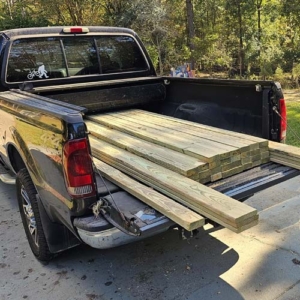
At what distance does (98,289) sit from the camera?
2760 mm

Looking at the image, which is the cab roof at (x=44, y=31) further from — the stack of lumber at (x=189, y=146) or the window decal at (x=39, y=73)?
the stack of lumber at (x=189, y=146)

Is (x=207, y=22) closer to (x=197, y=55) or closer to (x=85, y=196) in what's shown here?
(x=197, y=55)

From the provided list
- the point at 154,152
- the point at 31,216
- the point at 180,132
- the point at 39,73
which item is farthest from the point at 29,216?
the point at 39,73

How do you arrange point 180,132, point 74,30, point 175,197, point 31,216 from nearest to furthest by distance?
point 175,197 → point 31,216 → point 180,132 → point 74,30

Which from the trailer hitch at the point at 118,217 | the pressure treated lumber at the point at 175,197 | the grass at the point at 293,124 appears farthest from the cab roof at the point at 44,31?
the grass at the point at 293,124

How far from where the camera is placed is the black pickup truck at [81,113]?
7.18 feet

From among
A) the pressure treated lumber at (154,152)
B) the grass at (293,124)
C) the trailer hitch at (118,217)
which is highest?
the pressure treated lumber at (154,152)

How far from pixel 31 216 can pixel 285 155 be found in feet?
7.05

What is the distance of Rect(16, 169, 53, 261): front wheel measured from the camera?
292cm

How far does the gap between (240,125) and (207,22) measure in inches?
760

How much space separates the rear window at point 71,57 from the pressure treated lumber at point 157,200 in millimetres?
1970

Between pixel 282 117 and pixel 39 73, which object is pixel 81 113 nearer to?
pixel 282 117

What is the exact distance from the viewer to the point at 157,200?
216 centimetres

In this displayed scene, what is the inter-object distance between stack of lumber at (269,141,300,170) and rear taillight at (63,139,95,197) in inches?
56.0
